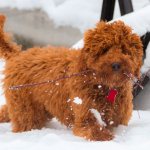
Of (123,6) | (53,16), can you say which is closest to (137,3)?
(53,16)

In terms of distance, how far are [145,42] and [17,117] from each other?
187cm

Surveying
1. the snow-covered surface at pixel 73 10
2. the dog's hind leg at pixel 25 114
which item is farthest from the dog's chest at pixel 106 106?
the snow-covered surface at pixel 73 10

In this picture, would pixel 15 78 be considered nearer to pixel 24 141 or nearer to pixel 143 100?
pixel 24 141

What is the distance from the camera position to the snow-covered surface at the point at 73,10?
9484 mm

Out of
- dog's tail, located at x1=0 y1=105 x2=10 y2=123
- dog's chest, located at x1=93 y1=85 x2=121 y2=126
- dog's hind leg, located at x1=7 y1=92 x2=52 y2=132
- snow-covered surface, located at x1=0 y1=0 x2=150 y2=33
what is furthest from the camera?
snow-covered surface, located at x1=0 y1=0 x2=150 y2=33

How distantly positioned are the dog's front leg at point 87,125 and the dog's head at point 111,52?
1.10ft

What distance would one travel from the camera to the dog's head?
13.8 feet

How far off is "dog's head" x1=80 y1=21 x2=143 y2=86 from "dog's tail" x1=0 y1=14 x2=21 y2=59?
0.97m

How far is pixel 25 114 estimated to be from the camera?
5.02 meters

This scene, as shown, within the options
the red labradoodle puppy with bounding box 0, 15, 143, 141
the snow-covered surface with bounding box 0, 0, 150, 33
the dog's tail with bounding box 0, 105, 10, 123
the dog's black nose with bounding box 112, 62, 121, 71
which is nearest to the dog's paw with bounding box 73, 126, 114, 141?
the red labradoodle puppy with bounding box 0, 15, 143, 141

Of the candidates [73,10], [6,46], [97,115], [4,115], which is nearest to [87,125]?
[97,115]

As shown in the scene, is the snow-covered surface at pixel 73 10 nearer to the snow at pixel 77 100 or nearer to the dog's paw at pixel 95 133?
the snow at pixel 77 100

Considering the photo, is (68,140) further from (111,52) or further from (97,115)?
(111,52)

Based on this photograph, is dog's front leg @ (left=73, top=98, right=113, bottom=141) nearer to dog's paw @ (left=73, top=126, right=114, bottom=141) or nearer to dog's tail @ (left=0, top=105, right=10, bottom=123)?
dog's paw @ (left=73, top=126, right=114, bottom=141)
